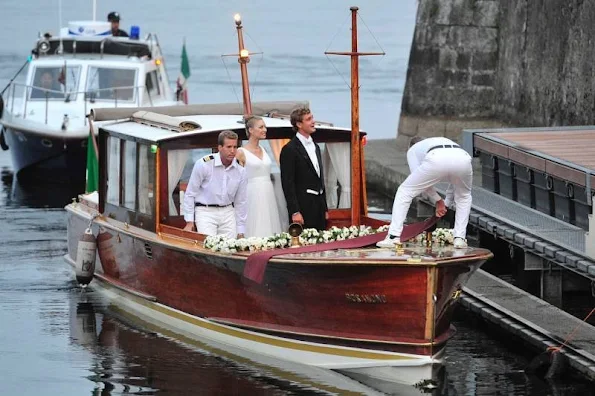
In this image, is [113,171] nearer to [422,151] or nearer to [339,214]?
[339,214]

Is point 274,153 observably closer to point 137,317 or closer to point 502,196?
point 137,317

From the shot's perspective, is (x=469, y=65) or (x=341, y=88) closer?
(x=469, y=65)

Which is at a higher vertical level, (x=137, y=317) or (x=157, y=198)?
(x=157, y=198)

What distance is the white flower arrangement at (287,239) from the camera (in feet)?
45.5

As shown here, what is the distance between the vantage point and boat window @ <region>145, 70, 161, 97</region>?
29.0 meters

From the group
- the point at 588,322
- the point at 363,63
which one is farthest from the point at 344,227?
the point at 363,63

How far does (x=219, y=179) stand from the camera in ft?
48.0

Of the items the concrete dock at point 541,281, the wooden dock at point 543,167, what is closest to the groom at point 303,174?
the concrete dock at point 541,281

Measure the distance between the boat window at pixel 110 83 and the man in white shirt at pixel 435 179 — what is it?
49.8 ft

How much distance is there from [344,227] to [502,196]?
4.59m

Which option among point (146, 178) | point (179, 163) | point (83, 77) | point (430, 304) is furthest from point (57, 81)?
point (430, 304)

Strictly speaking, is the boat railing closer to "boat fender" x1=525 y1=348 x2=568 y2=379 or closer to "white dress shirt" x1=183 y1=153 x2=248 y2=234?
"white dress shirt" x1=183 y1=153 x2=248 y2=234

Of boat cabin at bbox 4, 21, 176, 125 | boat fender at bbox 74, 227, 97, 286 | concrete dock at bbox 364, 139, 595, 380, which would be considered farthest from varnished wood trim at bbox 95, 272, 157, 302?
boat cabin at bbox 4, 21, 176, 125

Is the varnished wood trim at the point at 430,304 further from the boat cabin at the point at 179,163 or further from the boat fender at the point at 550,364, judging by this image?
the boat cabin at the point at 179,163
